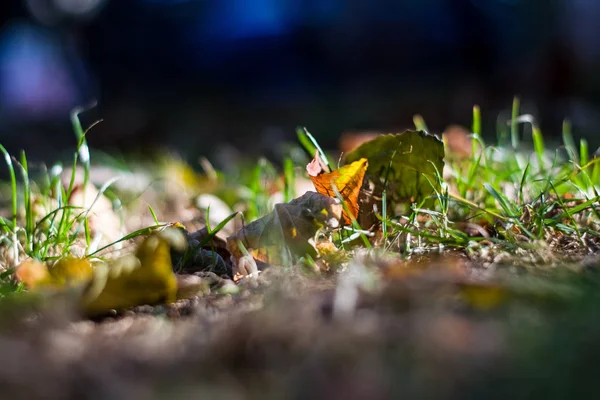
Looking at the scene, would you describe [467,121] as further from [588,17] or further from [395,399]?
[395,399]

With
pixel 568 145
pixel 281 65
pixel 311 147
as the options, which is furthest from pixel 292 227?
pixel 281 65

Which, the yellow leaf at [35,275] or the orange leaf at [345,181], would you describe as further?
the orange leaf at [345,181]

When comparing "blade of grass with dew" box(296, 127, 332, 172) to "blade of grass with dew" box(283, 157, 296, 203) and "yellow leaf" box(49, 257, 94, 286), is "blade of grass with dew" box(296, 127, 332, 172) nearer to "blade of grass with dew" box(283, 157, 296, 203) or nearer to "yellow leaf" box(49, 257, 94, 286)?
"blade of grass with dew" box(283, 157, 296, 203)

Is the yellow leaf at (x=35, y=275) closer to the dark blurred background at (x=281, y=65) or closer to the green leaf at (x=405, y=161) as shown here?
the green leaf at (x=405, y=161)

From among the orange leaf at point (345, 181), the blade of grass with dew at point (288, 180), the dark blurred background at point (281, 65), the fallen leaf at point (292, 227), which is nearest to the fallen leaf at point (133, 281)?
the fallen leaf at point (292, 227)

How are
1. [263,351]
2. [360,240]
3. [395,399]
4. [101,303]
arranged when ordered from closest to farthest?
1. [395,399]
2. [263,351]
3. [101,303]
4. [360,240]

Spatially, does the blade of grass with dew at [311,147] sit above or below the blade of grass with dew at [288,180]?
above

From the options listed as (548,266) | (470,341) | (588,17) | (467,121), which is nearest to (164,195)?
(548,266)

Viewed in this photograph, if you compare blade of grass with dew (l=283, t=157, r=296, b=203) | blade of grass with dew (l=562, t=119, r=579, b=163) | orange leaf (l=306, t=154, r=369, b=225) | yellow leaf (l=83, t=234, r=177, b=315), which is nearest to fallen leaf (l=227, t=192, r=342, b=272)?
orange leaf (l=306, t=154, r=369, b=225)
